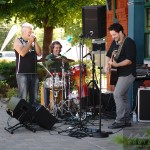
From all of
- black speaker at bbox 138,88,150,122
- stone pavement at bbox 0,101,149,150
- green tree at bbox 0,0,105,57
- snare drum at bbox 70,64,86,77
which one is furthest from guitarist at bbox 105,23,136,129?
green tree at bbox 0,0,105,57

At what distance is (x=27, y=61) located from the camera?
8.88 meters

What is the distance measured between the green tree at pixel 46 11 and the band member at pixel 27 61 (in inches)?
285

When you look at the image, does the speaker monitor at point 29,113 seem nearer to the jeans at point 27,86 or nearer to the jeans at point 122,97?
the jeans at point 27,86

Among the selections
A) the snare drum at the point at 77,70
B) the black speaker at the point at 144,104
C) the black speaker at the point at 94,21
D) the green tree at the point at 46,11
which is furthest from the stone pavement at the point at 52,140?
the green tree at the point at 46,11

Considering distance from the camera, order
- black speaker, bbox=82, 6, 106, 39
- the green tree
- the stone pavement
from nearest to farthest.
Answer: the stone pavement
black speaker, bbox=82, 6, 106, 39
the green tree

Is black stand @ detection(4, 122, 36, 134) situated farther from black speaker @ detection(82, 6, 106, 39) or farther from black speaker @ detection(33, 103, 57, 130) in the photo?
black speaker @ detection(82, 6, 106, 39)

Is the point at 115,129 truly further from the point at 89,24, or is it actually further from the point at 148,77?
the point at 89,24

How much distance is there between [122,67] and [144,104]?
1031 millimetres

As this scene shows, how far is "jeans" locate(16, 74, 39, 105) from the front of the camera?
880cm

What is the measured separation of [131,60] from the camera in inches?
322

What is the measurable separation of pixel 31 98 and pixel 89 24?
2679 millimetres

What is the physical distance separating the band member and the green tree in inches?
285

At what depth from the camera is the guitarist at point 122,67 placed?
819 cm

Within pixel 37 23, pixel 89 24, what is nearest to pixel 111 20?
pixel 89 24
